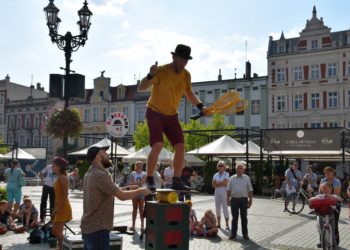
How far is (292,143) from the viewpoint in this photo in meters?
22.8

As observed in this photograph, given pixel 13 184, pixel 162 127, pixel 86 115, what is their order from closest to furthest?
1. pixel 162 127
2. pixel 13 184
3. pixel 86 115

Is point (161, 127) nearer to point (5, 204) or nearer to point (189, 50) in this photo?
point (189, 50)

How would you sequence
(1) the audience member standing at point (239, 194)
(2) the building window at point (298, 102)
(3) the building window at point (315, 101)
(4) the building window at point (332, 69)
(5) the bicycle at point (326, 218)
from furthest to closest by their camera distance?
(2) the building window at point (298, 102), (3) the building window at point (315, 101), (4) the building window at point (332, 69), (1) the audience member standing at point (239, 194), (5) the bicycle at point (326, 218)

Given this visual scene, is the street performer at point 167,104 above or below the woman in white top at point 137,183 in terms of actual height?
above

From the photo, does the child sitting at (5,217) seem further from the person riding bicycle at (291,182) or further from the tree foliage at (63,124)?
the person riding bicycle at (291,182)

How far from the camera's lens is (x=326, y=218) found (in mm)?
8734

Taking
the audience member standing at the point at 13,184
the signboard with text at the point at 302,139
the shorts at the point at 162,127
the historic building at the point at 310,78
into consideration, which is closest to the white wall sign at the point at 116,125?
the shorts at the point at 162,127

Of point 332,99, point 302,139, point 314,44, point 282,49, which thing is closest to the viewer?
point 302,139

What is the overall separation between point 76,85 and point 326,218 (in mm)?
6768

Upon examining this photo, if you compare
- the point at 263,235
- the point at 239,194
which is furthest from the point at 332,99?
the point at 239,194

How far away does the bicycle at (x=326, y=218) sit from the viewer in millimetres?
8539

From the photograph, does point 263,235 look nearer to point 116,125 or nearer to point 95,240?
point 116,125

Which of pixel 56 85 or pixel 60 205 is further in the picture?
pixel 56 85

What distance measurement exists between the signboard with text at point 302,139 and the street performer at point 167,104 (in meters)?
17.5
